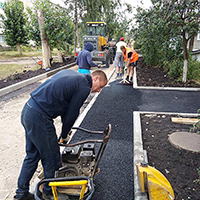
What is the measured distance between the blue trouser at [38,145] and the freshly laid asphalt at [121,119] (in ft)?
2.73

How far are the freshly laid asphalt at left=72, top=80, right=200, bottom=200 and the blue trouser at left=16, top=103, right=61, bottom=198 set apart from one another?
83cm

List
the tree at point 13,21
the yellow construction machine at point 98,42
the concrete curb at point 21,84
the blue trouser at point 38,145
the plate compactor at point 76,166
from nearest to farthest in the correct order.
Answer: the blue trouser at point 38,145 → the plate compactor at point 76,166 → the concrete curb at point 21,84 → the yellow construction machine at point 98,42 → the tree at point 13,21

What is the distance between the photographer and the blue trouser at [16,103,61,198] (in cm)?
214

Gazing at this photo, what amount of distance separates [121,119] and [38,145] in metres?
3.11

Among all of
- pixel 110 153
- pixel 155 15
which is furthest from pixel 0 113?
pixel 155 15

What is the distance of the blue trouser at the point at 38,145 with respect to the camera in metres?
2.14

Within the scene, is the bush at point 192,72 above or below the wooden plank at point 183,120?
above

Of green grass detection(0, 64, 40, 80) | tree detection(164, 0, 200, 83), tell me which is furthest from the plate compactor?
green grass detection(0, 64, 40, 80)

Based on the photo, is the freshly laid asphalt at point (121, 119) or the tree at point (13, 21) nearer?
the freshly laid asphalt at point (121, 119)

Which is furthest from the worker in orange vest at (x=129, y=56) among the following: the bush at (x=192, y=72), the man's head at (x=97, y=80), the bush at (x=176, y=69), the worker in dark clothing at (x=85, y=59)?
the man's head at (x=97, y=80)

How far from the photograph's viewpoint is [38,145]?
2.17 metres

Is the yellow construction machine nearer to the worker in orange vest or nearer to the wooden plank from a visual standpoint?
the worker in orange vest

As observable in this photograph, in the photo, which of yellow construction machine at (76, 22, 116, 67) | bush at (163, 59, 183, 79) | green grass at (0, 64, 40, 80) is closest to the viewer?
bush at (163, 59, 183, 79)

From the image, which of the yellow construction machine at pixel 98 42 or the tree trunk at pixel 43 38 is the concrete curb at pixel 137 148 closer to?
the tree trunk at pixel 43 38
